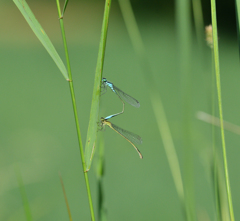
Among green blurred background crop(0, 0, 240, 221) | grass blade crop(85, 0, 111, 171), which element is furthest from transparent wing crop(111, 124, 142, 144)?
grass blade crop(85, 0, 111, 171)

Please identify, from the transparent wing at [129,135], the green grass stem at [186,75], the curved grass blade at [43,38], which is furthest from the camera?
the transparent wing at [129,135]

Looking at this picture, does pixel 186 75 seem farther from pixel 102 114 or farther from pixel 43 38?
pixel 102 114

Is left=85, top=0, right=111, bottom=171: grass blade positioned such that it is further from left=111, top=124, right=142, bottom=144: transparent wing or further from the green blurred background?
the green blurred background

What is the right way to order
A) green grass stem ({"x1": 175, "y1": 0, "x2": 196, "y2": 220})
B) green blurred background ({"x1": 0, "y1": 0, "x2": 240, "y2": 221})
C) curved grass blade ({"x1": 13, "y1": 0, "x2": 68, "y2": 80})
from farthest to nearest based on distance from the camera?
green blurred background ({"x1": 0, "y1": 0, "x2": 240, "y2": 221}), curved grass blade ({"x1": 13, "y1": 0, "x2": 68, "y2": 80}), green grass stem ({"x1": 175, "y1": 0, "x2": 196, "y2": 220})

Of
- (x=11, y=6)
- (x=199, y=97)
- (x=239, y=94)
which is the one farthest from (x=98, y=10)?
(x=239, y=94)

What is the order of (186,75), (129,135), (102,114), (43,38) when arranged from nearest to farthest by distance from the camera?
(186,75) → (43,38) → (129,135) → (102,114)

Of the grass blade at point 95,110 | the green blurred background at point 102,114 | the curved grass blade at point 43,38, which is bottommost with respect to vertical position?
the green blurred background at point 102,114

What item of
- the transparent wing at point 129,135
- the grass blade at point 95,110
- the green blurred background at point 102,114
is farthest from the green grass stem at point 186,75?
the green blurred background at point 102,114

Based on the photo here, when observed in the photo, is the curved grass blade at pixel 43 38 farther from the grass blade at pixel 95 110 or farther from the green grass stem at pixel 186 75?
the green grass stem at pixel 186 75

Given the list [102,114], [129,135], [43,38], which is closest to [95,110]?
[43,38]
